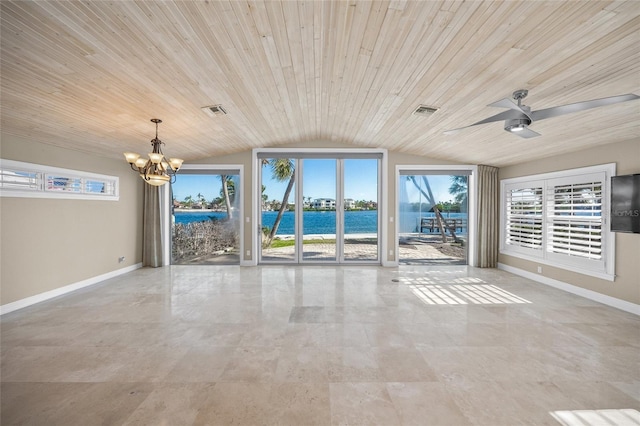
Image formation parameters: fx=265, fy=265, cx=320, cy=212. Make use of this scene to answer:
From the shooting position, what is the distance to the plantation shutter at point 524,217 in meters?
5.26

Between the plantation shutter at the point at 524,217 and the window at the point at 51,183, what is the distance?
28.0 ft

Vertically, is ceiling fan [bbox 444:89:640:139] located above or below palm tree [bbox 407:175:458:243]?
above

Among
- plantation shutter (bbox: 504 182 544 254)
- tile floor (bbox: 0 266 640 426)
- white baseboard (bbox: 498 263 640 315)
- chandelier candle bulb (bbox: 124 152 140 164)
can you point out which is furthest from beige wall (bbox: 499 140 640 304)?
chandelier candle bulb (bbox: 124 152 140 164)

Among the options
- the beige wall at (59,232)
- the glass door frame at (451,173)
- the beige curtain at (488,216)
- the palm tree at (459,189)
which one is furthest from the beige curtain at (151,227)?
the beige curtain at (488,216)

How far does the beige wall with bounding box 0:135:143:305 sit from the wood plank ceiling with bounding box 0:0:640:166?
515 mm

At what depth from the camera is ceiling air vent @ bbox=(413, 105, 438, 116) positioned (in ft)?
11.7

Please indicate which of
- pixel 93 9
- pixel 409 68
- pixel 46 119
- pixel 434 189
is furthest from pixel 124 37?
pixel 434 189

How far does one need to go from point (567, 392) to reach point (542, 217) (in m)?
4.17

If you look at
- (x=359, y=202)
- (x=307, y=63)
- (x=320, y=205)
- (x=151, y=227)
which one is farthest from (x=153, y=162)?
(x=359, y=202)

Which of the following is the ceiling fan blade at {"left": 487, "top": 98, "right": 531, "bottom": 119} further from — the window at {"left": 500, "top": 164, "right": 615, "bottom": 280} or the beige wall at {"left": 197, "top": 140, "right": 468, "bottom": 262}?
the beige wall at {"left": 197, "top": 140, "right": 468, "bottom": 262}

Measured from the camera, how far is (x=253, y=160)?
6.35 m

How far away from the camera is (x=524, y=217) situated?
5.59 metres

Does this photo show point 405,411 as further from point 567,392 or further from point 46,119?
point 46,119

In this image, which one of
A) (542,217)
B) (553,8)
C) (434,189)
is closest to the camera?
(553,8)
